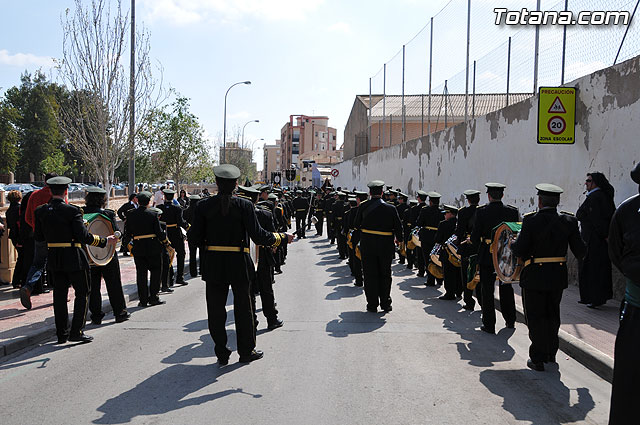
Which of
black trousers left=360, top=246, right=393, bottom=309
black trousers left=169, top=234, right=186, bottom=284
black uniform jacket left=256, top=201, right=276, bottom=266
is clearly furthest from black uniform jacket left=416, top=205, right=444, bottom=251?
black trousers left=169, top=234, right=186, bottom=284

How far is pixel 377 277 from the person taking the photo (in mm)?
9180

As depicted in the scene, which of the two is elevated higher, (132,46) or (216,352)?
(132,46)

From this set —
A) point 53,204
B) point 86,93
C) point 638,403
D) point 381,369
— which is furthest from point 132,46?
point 638,403

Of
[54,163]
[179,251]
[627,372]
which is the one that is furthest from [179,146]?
[54,163]

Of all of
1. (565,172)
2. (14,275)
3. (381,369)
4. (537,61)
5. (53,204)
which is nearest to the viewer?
(381,369)

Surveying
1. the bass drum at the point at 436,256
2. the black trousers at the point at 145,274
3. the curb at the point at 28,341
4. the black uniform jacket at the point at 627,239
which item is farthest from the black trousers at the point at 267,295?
the black uniform jacket at the point at 627,239

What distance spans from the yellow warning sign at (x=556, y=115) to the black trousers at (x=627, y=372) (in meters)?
8.25

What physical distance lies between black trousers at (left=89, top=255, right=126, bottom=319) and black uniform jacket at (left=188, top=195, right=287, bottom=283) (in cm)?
255

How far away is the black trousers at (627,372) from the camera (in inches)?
143

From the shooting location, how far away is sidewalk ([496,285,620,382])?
20.4 ft

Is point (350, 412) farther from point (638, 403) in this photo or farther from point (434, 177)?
point (434, 177)

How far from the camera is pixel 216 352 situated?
20.6 feet

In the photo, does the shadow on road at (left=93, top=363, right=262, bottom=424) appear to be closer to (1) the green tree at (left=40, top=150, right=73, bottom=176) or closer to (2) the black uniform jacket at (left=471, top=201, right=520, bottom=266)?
Result: (2) the black uniform jacket at (left=471, top=201, right=520, bottom=266)

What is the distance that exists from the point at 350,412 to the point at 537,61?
1109 centimetres
